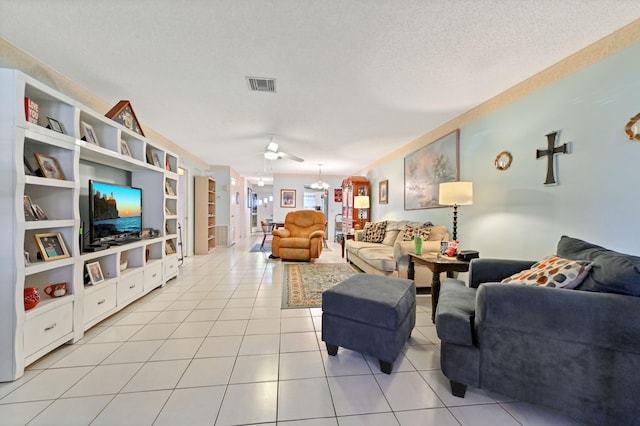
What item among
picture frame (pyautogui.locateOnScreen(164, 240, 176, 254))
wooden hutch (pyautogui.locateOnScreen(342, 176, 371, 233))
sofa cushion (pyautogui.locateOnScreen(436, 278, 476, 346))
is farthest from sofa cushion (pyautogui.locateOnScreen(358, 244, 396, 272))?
picture frame (pyautogui.locateOnScreen(164, 240, 176, 254))

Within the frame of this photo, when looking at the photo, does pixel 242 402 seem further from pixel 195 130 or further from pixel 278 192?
pixel 278 192

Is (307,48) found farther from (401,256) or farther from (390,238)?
(390,238)

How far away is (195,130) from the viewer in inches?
156

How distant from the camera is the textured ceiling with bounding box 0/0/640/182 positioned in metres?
1.57

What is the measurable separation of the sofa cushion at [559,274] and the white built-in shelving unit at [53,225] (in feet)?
10.2

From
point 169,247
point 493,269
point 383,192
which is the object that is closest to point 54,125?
point 169,247

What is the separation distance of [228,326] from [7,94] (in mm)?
2173

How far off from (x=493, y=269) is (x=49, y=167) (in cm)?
351

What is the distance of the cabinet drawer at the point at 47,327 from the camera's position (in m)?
1.58

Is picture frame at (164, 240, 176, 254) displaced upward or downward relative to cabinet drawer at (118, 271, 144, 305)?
upward

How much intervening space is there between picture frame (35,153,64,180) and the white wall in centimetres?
400

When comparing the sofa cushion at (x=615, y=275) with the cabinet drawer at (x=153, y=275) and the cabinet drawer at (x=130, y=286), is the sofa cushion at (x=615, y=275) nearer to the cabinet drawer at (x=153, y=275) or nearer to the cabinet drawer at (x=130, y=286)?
the cabinet drawer at (x=130, y=286)

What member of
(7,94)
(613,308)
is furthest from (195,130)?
(613,308)

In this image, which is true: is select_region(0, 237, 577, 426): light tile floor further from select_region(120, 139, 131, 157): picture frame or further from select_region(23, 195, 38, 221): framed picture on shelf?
select_region(120, 139, 131, 157): picture frame
